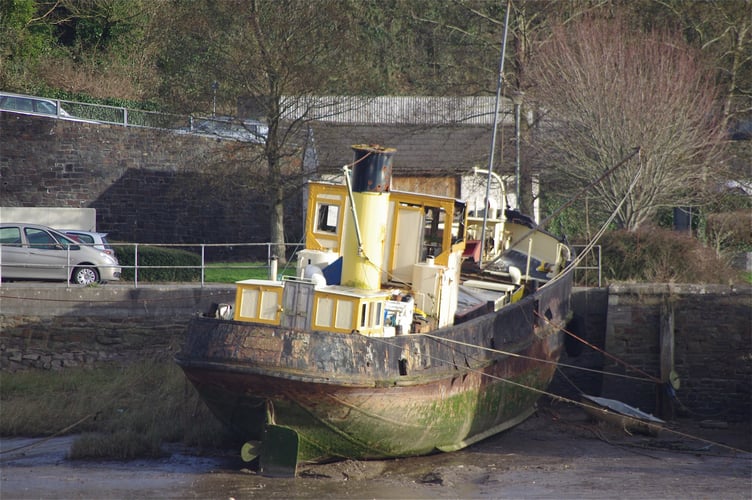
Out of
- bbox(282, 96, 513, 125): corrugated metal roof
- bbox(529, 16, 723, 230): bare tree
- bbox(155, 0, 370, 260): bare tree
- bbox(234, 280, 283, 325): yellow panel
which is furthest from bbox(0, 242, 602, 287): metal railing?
bbox(282, 96, 513, 125): corrugated metal roof

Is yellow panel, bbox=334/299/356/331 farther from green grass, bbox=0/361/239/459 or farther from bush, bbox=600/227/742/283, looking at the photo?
bush, bbox=600/227/742/283

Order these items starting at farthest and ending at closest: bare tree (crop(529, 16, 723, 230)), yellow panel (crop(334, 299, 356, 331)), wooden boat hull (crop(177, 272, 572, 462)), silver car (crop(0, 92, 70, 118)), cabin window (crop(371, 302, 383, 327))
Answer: silver car (crop(0, 92, 70, 118))
bare tree (crop(529, 16, 723, 230))
cabin window (crop(371, 302, 383, 327))
yellow panel (crop(334, 299, 356, 331))
wooden boat hull (crop(177, 272, 572, 462))

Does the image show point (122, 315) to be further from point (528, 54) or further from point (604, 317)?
point (528, 54)

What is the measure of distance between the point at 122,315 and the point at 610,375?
29.4ft

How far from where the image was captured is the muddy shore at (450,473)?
12.2 meters

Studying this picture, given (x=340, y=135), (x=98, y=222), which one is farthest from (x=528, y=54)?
(x=98, y=222)

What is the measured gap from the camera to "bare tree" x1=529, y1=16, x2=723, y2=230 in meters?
21.1

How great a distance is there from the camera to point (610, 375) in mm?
18062

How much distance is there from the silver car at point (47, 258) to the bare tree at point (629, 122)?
10094 millimetres

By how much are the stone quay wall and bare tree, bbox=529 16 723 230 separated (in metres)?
3.33

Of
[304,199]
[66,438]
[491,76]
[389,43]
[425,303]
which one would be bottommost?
[66,438]

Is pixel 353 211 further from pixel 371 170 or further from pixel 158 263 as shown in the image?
pixel 158 263

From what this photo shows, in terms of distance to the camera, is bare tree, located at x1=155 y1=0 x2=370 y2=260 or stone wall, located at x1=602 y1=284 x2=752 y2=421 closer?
stone wall, located at x1=602 y1=284 x2=752 y2=421

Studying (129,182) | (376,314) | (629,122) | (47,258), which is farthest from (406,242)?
(129,182)
